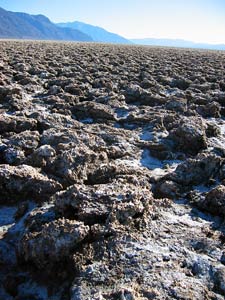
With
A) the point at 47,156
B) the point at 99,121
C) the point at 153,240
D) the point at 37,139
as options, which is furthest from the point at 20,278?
the point at 99,121

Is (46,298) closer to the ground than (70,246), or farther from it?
closer to the ground

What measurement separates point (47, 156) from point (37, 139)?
2.89 ft

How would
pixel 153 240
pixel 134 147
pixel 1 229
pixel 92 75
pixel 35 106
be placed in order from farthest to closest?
1. pixel 92 75
2. pixel 35 106
3. pixel 134 147
4. pixel 1 229
5. pixel 153 240

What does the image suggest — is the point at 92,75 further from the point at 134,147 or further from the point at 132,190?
the point at 132,190

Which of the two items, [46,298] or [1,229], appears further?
[1,229]

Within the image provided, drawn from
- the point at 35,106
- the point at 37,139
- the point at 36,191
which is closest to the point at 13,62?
the point at 35,106

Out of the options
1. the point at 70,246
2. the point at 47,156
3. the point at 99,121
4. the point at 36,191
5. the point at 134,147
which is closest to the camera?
the point at 70,246

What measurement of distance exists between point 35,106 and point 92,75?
18.2 feet

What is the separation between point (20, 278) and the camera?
3166 millimetres

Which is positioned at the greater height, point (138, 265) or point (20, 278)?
point (138, 265)

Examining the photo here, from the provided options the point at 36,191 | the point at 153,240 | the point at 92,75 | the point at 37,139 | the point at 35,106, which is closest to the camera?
the point at 153,240

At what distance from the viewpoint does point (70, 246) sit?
323 centimetres

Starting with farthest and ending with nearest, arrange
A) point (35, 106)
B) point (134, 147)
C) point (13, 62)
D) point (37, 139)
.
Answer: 1. point (13, 62)
2. point (35, 106)
3. point (134, 147)
4. point (37, 139)

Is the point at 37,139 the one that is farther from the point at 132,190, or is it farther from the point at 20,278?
the point at 20,278
